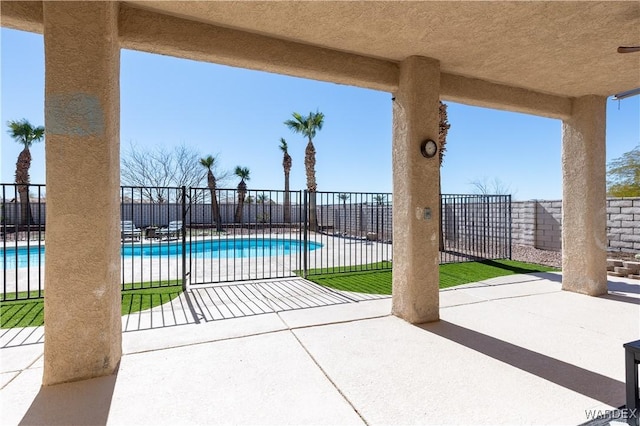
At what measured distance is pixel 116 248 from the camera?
2.54 meters

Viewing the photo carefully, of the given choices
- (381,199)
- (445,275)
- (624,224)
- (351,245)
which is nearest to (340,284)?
(445,275)

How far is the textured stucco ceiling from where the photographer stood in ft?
8.39

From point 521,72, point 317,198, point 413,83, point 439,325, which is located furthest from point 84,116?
point 317,198

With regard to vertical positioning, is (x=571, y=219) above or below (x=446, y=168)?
below

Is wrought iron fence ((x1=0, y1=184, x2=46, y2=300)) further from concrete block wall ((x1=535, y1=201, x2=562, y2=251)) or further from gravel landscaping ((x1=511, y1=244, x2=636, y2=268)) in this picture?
concrete block wall ((x1=535, y1=201, x2=562, y2=251))

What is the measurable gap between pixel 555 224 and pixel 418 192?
7.83 meters

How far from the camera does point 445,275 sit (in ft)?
20.3

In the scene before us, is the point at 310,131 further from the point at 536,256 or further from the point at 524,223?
the point at 536,256

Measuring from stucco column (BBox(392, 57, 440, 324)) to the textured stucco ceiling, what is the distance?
1.03ft

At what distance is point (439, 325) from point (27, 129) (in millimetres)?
23538

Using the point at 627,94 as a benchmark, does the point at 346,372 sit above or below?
below

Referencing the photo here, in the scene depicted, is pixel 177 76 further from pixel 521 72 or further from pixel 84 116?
pixel 521 72

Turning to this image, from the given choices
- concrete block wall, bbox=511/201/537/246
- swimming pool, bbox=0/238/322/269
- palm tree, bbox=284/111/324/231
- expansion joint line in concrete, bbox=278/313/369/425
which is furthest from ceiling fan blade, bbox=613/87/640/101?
palm tree, bbox=284/111/324/231

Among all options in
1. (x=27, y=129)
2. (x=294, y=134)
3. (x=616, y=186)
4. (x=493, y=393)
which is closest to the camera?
(x=493, y=393)
